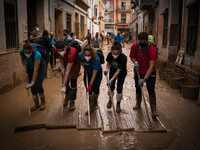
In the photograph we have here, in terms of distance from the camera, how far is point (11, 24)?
6664 millimetres

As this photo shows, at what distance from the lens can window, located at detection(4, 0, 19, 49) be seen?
252 inches

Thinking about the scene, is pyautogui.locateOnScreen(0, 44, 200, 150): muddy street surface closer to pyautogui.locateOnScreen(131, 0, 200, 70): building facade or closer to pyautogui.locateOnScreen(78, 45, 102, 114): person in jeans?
pyautogui.locateOnScreen(78, 45, 102, 114): person in jeans

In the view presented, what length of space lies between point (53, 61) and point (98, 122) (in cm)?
488

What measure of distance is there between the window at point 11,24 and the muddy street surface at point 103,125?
1.77 m

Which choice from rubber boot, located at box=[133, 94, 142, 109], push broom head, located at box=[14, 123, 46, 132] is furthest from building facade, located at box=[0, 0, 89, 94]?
rubber boot, located at box=[133, 94, 142, 109]

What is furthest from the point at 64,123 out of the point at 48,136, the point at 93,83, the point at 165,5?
the point at 165,5

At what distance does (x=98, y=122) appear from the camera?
4.15 meters

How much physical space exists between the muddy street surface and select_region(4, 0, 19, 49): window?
1774 mm

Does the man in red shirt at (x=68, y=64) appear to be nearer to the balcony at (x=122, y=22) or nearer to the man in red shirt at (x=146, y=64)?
the man in red shirt at (x=146, y=64)

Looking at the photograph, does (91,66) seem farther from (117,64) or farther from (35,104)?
(35,104)

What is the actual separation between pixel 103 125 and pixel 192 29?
17.1ft

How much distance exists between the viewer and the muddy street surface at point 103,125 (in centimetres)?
333

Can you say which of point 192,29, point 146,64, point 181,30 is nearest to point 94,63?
point 146,64

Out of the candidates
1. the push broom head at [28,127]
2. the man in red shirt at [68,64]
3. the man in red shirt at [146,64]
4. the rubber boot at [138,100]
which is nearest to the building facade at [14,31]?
the man in red shirt at [68,64]
